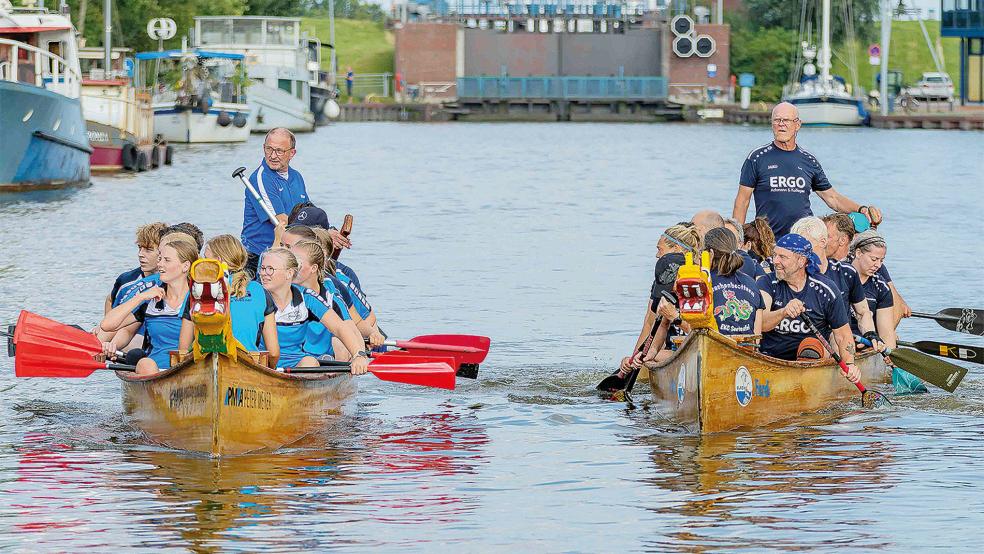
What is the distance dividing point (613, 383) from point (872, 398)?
2.22 metres

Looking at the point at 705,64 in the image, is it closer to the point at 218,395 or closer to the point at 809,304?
the point at 809,304

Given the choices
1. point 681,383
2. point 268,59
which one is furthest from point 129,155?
point 681,383

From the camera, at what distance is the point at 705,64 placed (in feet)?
357

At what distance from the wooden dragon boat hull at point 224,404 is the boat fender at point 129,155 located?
116 ft

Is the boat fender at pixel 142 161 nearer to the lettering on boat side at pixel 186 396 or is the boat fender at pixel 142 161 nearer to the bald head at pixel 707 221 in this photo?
the bald head at pixel 707 221

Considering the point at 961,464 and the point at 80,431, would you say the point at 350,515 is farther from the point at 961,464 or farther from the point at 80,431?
the point at 961,464

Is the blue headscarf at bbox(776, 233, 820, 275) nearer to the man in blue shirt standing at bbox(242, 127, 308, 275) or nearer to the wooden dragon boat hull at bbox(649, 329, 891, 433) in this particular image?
the wooden dragon boat hull at bbox(649, 329, 891, 433)

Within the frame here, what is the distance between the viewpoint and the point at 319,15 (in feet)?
486

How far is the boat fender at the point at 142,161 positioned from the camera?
4656 cm

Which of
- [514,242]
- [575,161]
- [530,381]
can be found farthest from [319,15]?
[530,381]

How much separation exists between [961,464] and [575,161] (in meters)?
48.1

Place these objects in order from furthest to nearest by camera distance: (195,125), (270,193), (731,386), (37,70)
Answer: (195,125), (37,70), (270,193), (731,386)

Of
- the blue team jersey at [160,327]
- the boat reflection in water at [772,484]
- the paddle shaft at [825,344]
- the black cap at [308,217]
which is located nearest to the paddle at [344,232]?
the black cap at [308,217]

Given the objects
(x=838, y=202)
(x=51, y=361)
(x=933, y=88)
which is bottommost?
(x=51, y=361)
